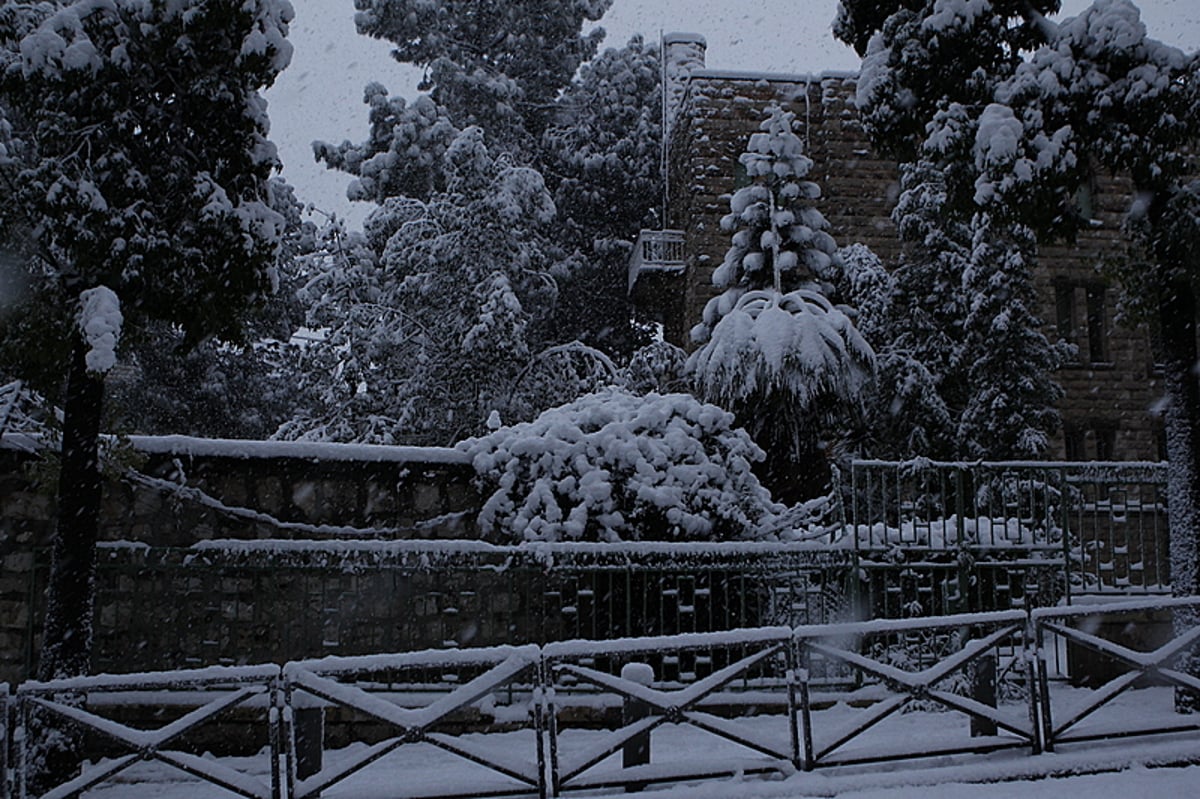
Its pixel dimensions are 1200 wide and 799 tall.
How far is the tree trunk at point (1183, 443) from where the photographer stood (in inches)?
337

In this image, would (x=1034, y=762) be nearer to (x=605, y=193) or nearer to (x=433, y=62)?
(x=605, y=193)

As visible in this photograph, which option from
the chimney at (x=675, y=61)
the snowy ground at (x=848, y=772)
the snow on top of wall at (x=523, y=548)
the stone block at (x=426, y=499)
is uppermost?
the chimney at (x=675, y=61)

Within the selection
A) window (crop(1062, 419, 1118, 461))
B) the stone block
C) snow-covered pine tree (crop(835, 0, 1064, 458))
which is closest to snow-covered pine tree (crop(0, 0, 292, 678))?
the stone block

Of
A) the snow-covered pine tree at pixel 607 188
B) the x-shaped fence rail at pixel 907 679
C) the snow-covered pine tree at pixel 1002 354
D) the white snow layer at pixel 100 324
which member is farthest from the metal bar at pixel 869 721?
the snow-covered pine tree at pixel 607 188

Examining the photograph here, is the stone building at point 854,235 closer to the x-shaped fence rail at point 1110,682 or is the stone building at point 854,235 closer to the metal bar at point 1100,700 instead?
the x-shaped fence rail at point 1110,682

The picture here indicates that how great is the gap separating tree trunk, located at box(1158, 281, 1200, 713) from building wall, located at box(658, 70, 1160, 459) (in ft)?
34.6

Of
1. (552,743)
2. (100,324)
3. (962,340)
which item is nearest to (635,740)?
(552,743)

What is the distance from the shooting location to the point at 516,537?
9.71 metres

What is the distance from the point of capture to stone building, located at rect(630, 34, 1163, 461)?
1934 cm

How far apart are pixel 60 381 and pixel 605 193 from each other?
17.3 meters

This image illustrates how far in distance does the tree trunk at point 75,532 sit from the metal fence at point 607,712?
370 millimetres

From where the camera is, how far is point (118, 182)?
6.73 metres

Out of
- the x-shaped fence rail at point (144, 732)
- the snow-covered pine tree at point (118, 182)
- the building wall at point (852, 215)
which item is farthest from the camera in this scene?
the building wall at point (852, 215)

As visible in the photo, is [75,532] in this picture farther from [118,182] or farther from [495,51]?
[495,51]
